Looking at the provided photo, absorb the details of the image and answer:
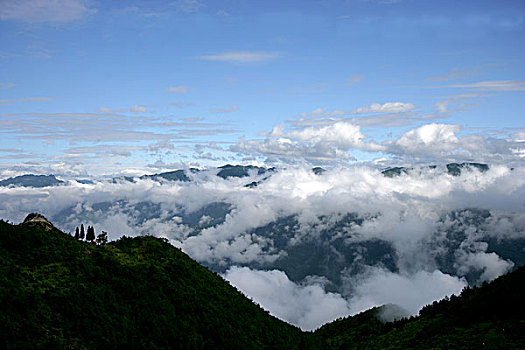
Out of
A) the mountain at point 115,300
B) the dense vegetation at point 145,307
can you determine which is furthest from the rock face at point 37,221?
→ the mountain at point 115,300

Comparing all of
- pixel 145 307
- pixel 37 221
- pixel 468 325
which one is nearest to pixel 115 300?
pixel 145 307

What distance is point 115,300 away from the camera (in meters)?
62.4

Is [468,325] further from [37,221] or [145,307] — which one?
[37,221]

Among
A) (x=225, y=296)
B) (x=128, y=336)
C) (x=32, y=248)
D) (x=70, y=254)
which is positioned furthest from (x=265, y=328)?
(x=32, y=248)

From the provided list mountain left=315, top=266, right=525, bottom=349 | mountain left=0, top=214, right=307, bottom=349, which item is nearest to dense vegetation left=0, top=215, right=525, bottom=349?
mountain left=0, top=214, right=307, bottom=349

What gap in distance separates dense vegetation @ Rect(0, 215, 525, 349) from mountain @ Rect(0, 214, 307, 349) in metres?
0.16

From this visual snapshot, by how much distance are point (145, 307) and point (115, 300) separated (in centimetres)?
533

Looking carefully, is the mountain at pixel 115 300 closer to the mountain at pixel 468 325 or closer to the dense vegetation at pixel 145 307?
the dense vegetation at pixel 145 307

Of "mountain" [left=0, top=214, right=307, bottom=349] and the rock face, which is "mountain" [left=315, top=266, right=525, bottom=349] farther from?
the rock face

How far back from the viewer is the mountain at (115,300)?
49.3 m

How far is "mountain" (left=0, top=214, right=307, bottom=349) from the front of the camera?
49.3 meters

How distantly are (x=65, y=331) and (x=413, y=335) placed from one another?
78.4m

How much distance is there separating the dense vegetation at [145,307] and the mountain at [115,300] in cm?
16

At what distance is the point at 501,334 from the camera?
221 feet
